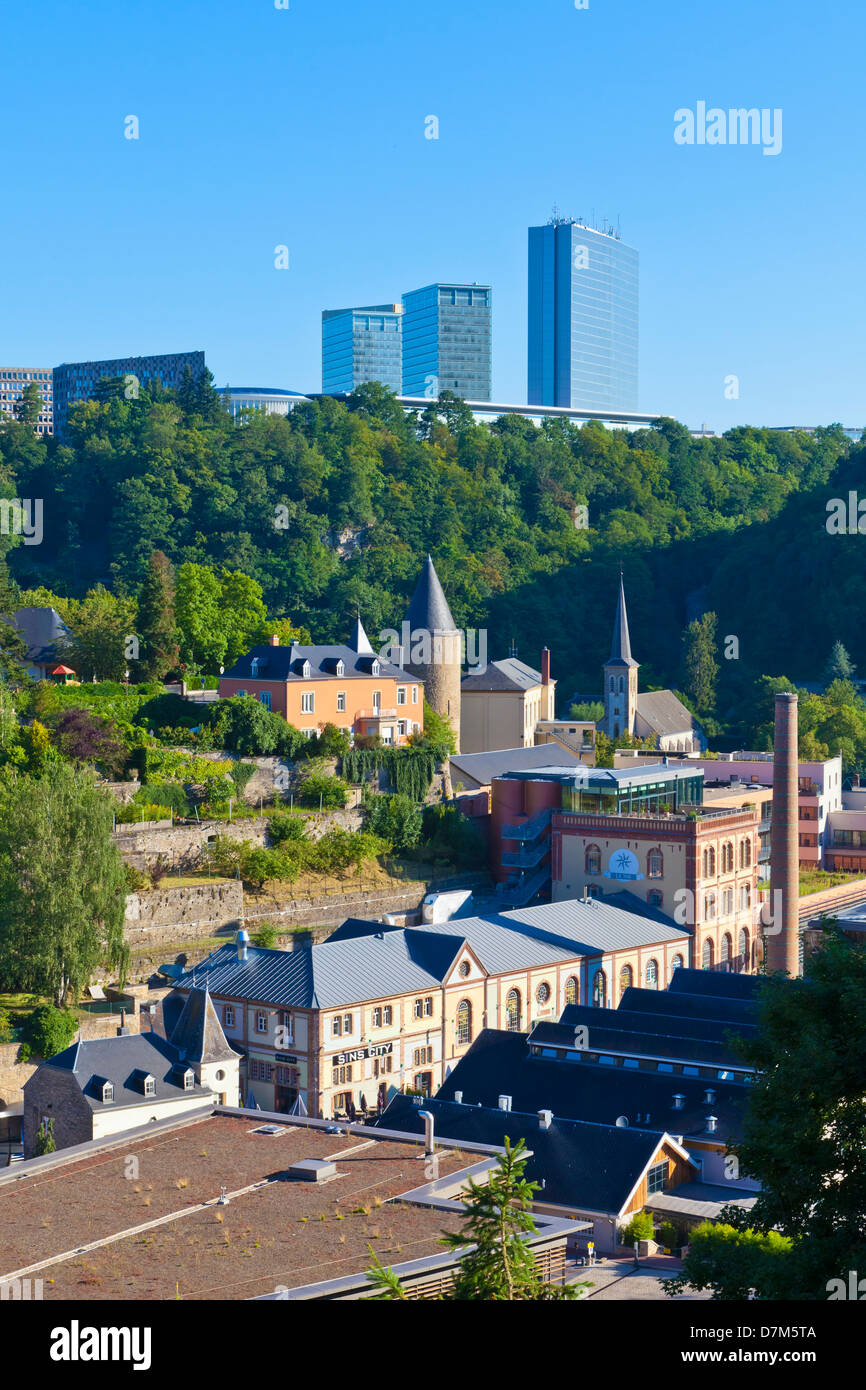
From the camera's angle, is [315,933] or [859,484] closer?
[315,933]

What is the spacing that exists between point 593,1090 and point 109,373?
105079 millimetres

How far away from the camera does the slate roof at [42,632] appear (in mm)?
61375

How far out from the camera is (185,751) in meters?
51.0

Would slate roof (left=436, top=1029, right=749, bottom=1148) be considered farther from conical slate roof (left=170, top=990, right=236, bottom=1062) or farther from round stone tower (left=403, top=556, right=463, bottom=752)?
round stone tower (left=403, top=556, right=463, bottom=752)

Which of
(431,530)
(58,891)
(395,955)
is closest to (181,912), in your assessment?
(58,891)

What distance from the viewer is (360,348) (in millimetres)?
178250

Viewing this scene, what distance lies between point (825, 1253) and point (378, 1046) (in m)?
23.2

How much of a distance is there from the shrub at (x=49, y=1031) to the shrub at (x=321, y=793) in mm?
17964

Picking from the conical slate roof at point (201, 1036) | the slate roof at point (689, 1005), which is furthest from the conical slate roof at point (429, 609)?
the conical slate roof at point (201, 1036)

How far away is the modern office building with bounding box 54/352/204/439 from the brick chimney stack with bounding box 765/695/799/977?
68.4 m

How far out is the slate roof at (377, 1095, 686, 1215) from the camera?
88.9ft

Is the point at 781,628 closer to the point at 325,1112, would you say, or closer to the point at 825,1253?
the point at 325,1112

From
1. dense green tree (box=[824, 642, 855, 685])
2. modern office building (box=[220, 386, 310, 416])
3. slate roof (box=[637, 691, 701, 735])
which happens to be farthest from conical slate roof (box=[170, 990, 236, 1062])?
modern office building (box=[220, 386, 310, 416])
